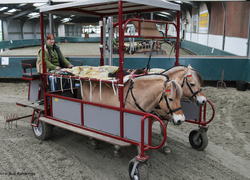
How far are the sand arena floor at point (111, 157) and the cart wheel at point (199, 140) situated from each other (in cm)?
11

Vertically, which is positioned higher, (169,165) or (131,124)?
(131,124)

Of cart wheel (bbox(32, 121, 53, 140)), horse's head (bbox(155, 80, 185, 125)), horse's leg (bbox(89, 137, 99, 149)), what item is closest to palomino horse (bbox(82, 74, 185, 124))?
horse's head (bbox(155, 80, 185, 125))

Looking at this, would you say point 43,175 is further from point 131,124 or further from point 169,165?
point 169,165

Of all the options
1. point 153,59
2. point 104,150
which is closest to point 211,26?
point 153,59

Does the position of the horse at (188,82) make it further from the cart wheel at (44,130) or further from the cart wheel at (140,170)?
the cart wheel at (44,130)

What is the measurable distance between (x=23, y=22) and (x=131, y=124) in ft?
106

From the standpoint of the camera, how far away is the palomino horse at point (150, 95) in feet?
12.5

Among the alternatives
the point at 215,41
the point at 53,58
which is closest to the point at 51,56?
the point at 53,58

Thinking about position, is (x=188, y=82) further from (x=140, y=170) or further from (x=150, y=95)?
(x=140, y=170)

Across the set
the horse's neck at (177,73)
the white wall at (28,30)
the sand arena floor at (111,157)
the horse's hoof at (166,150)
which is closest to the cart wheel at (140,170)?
the sand arena floor at (111,157)

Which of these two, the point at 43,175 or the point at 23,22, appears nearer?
the point at 43,175

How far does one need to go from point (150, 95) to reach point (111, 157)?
1.45 metres

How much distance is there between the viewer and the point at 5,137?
5.66 m

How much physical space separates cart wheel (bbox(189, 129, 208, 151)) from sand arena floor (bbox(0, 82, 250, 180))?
0.11 m
